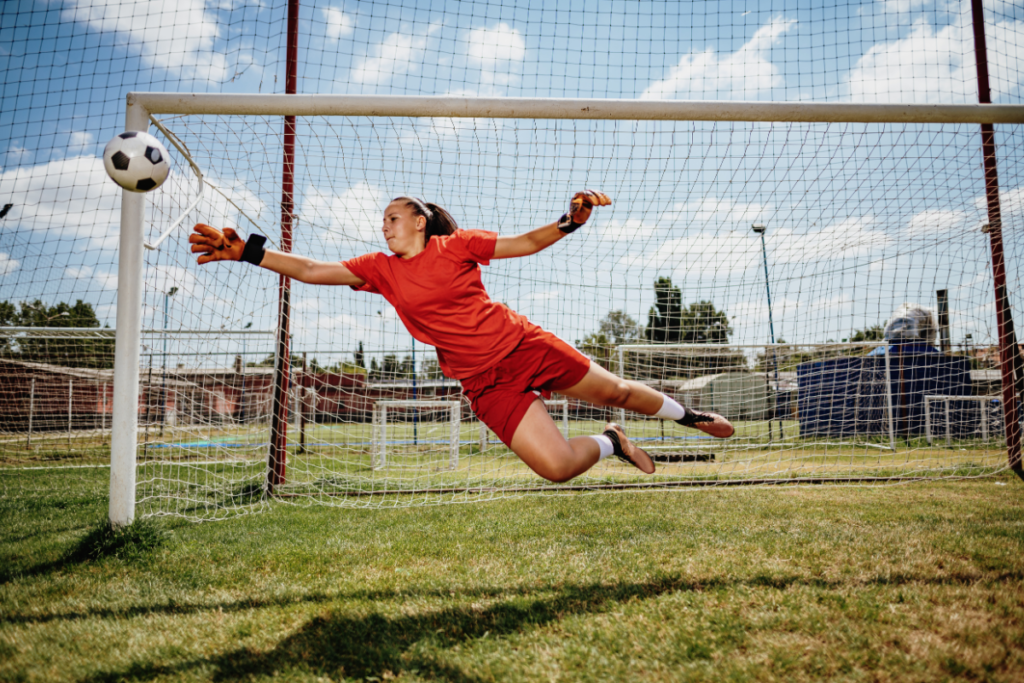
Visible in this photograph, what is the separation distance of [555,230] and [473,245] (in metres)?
0.54

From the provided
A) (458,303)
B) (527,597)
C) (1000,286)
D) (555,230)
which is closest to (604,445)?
(527,597)

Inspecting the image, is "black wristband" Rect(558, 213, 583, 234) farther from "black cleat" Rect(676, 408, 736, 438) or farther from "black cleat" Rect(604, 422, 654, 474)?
"black cleat" Rect(676, 408, 736, 438)

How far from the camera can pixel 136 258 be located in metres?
4.31

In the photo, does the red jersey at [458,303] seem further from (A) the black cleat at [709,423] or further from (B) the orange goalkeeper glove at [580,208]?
(A) the black cleat at [709,423]

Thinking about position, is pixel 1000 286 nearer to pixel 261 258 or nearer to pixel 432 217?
pixel 432 217

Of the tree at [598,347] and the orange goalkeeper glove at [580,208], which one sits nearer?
the orange goalkeeper glove at [580,208]

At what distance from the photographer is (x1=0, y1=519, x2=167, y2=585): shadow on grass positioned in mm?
3883

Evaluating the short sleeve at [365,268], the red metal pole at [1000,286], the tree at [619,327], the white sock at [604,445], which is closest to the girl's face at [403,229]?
the short sleeve at [365,268]

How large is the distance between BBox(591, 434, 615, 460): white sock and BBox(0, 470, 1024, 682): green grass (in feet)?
2.40

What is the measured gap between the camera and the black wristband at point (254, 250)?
3.58 metres

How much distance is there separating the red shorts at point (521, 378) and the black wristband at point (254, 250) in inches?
62.3

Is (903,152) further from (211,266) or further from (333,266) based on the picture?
(211,266)

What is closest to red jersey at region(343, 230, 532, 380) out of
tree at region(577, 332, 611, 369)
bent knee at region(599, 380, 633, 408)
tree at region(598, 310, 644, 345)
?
bent knee at region(599, 380, 633, 408)

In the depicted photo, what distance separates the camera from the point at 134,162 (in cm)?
366
